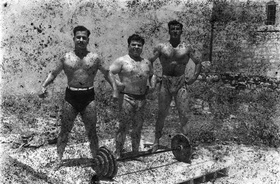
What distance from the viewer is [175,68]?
5668 millimetres

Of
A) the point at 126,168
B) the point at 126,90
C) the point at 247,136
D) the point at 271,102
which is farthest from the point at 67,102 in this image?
the point at 271,102

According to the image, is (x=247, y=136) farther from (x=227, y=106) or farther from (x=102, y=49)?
(x=102, y=49)

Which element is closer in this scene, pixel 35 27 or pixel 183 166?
pixel 183 166

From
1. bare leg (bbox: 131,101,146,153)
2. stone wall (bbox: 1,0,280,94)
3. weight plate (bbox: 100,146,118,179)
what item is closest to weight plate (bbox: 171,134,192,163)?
bare leg (bbox: 131,101,146,153)

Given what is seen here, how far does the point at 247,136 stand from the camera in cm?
795

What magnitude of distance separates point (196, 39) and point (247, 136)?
4.64 meters

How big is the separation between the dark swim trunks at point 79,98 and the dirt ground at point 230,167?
126 cm

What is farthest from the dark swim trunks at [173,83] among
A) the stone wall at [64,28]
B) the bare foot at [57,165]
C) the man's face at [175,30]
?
the stone wall at [64,28]

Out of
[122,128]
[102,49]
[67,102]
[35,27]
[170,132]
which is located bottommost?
A: [170,132]

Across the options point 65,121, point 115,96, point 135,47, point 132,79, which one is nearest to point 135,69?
point 132,79

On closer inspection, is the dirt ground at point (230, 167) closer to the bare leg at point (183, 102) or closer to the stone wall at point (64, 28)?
the bare leg at point (183, 102)

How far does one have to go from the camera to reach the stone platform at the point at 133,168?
486cm

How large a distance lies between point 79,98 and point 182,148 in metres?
1.97

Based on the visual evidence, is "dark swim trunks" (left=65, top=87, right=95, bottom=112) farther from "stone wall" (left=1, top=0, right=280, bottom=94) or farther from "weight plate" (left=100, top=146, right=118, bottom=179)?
"stone wall" (left=1, top=0, right=280, bottom=94)
